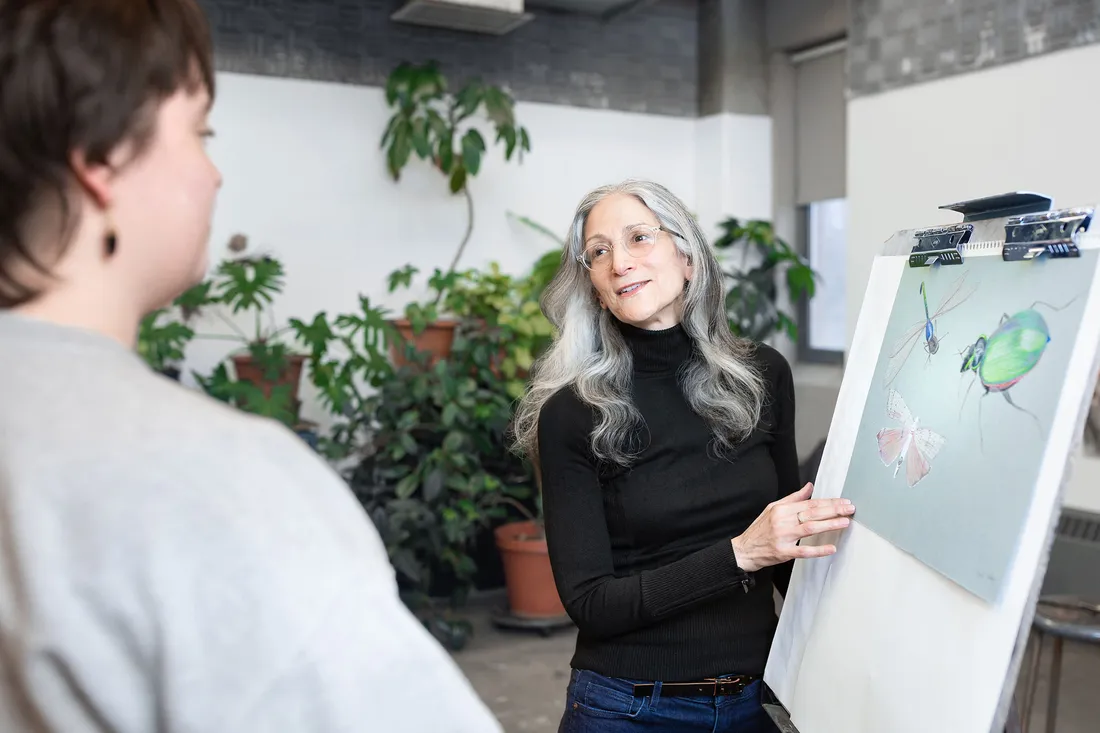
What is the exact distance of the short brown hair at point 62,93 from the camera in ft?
1.80

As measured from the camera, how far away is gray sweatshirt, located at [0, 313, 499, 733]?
1.64 feet

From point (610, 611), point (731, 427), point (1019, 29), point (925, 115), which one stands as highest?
point (1019, 29)

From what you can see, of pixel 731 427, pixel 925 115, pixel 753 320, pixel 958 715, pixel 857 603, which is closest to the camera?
pixel 958 715

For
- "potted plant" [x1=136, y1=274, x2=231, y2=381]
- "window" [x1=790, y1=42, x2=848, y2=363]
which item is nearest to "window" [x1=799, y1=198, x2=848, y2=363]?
"window" [x1=790, y1=42, x2=848, y2=363]

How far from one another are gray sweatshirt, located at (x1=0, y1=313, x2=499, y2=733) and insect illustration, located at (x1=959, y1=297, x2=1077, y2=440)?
690 mm

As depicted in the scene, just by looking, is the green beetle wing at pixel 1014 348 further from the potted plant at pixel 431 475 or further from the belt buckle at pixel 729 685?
the potted plant at pixel 431 475

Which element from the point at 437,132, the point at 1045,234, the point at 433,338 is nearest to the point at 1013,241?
the point at 1045,234

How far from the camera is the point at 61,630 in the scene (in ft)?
1.62

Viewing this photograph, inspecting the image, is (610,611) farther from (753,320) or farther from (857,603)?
(753,320)

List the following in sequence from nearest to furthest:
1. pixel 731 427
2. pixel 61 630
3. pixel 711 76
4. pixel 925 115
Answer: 1. pixel 61 630
2. pixel 731 427
3. pixel 925 115
4. pixel 711 76

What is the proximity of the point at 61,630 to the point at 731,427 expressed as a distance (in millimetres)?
1104

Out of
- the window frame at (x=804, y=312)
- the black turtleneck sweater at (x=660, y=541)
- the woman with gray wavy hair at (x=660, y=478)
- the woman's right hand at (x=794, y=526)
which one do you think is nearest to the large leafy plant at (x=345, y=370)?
the woman with gray wavy hair at (x=660, y=478)

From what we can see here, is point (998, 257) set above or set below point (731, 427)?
above

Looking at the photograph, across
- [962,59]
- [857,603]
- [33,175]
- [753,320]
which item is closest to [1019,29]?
[962,59]
